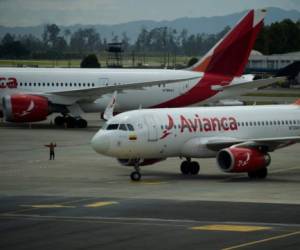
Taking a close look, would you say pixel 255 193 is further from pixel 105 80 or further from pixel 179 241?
pixel 105 80

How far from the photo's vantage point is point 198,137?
1788 inches

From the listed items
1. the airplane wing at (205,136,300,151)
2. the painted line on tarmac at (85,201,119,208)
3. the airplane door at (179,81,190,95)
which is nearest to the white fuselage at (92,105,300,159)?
the airplane wing at (205,136,300,151)

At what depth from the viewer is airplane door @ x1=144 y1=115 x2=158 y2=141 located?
44062 millimetres

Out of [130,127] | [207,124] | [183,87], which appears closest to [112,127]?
[130,127]

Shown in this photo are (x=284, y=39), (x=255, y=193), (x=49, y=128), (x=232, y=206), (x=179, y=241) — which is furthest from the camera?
(x=284, y=39)

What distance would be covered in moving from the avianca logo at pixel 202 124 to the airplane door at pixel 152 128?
0.38m

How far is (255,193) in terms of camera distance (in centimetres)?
3978

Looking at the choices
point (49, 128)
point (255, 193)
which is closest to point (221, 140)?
point (255, 193)

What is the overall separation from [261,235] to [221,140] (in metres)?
16.9

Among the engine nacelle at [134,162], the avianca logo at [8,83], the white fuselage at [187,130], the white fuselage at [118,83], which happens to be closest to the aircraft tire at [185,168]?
the white fuselage at [187,130]

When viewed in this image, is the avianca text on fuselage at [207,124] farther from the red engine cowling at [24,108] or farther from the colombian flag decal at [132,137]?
the red engine cowling at [24,108]

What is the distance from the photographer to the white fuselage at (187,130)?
43.7 meters

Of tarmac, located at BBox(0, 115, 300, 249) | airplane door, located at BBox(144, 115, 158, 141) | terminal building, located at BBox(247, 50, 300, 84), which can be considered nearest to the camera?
tarmac, located at BBox(0, 115, 300, 249)

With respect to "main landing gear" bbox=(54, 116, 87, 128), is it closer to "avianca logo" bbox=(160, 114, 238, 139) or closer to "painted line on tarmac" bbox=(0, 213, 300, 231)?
"avianca logo" bbox=(160, 114, 238, 139)
